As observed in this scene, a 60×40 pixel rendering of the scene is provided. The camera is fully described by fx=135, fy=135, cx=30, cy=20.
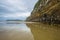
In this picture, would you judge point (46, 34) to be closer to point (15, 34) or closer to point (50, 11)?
point (15, 34)

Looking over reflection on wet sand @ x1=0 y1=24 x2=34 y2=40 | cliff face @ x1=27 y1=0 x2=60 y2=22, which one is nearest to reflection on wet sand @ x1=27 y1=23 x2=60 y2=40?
reflection on wet sand @ x1=0 y1=24 x2=34 y2=40

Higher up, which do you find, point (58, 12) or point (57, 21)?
point (58, 12)

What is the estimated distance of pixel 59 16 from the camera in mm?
38031

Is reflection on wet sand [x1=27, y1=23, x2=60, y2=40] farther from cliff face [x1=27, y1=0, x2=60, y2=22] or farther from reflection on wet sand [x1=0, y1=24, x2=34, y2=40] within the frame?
→ cliff face [x1=27, y1=0, x2=60, y2=22]

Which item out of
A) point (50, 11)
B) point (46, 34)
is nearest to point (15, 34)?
point (46, 34)

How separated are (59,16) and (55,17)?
285 cm

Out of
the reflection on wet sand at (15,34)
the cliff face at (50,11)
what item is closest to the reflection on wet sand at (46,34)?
the reflection on wet sand at (15,34)

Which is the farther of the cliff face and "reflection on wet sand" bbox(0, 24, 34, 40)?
the cliff face

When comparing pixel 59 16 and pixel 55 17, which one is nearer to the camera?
pixel 59 16

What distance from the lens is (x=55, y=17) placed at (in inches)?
1607

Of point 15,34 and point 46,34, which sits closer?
point 46,34

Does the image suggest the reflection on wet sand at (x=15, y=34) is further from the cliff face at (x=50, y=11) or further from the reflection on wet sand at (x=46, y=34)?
the cliff face at (x=50, y=11)

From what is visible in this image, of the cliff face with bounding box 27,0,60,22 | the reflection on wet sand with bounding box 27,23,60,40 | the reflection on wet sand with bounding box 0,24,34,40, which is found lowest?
the reflection on wet sand with bounding box 27,23,60,40

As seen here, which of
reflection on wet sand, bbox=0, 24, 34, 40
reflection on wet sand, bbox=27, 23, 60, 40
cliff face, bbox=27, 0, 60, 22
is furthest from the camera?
cliff face, bbox=27, 0, 60, 22
